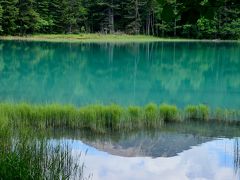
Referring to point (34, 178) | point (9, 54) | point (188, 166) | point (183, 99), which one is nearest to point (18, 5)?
point (9, 54)

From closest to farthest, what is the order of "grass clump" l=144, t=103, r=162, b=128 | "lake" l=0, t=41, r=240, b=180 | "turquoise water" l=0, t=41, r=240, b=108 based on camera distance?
1. "lake" l=0, t=41, r=240, b=180
2. "grass clump" l=144, t=103, r=162, b=128
3. "turquoise water" l=0, t=41, r=240, b=108

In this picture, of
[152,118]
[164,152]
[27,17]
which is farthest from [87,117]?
[27,17]

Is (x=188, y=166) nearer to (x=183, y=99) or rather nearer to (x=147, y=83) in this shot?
(x=183, y=99)

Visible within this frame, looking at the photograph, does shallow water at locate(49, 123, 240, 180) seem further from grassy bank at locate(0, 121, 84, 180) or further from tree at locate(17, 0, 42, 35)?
tree at locate(17, 0, 42, 35)

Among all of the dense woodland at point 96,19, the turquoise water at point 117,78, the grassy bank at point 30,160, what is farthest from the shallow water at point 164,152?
the dense woodland at point 96,19

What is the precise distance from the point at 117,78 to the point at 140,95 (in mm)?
6058

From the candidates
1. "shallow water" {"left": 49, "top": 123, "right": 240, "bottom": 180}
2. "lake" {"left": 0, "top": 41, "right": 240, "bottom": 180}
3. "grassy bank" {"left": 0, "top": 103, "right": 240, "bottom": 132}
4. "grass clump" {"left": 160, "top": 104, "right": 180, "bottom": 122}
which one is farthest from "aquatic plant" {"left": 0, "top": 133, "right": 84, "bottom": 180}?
"grass clump" {"left": 160, "top": 104, "right": 180, "bottom": 122}

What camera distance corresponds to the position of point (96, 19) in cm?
6656

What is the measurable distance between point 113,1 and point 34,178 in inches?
2503

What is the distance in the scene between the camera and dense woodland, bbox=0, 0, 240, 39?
54781 millimetres

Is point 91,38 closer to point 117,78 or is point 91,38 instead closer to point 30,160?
point 117,78

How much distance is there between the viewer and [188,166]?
9594mm

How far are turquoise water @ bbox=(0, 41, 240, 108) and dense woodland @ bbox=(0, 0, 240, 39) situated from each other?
14.7 meters

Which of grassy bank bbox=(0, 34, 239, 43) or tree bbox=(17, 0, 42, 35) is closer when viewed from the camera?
tree bbox=(17, 0, 42, 35)
